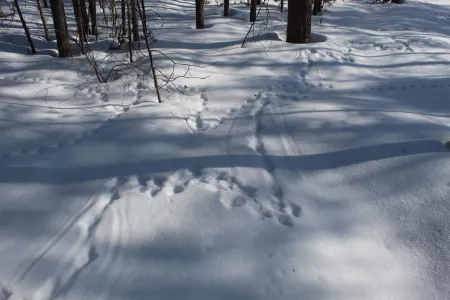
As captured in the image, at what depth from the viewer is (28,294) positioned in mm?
2123

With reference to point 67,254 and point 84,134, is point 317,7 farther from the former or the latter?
point 67,254

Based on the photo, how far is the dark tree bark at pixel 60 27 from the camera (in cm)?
701

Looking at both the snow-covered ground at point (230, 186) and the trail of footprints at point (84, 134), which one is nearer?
the snow-covered ground at point (230, 186)

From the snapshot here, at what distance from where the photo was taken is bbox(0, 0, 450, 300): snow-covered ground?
2.25m

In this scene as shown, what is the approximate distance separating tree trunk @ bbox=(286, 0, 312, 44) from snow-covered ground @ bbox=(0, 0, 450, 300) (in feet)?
5.98

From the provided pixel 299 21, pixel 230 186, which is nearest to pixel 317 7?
pixel 299 21

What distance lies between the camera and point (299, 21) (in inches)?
286

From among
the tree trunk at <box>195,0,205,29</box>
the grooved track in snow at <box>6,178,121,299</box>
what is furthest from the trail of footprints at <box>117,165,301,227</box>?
the tree trunk at <box>195,0,205,29</box>

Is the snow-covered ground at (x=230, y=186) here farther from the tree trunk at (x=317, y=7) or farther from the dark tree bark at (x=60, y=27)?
the tree trunk at (x=317, y=7)

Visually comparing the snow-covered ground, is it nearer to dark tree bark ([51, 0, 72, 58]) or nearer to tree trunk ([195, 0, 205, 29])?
dark tree bark ([51, 0, 72, 58])

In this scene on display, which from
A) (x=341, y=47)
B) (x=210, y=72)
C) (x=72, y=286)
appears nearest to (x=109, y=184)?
(x=72, y=286)

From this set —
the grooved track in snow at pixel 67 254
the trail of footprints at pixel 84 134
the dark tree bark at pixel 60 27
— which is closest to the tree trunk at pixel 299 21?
the trail of footprints at pixel 84 134

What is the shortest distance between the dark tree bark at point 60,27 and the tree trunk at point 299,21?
15.9 feet

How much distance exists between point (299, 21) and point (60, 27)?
5220 mm
